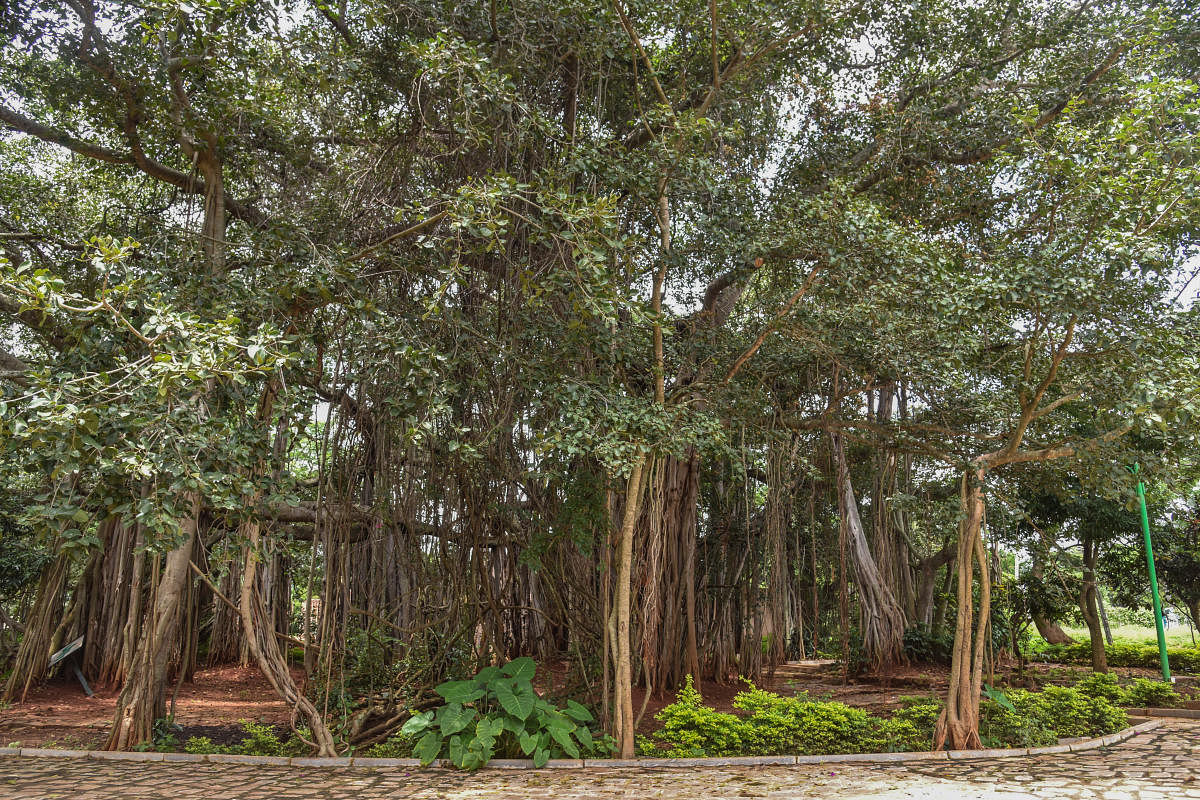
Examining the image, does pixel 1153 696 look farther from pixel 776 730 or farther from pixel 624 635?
pixel 624 635

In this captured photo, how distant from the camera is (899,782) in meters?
3.59

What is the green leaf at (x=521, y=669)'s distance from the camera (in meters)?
4.39

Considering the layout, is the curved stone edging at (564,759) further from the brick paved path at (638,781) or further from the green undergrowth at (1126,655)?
the green undergrowth at (1126,655)

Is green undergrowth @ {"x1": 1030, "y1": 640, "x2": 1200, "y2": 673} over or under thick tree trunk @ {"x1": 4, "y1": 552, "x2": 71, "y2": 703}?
under

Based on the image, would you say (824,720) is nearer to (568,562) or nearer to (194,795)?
(568,562)

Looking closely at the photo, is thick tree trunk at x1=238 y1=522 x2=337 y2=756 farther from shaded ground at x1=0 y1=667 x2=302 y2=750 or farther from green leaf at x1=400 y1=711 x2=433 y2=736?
shaded ground at x1=0 y1=667 x2=302 y2=750

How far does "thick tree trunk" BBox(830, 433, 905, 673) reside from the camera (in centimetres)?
774

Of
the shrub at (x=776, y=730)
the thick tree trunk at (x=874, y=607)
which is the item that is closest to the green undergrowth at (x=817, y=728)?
the shrub at (x=776, y=730)

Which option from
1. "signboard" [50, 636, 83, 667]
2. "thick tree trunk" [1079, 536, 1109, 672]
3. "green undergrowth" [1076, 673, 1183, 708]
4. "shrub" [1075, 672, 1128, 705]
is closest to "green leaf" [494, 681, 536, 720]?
"shrub" [1075, 672, 1128, 705]

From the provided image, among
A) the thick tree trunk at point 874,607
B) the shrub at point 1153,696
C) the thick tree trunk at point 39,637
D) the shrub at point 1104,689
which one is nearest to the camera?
the shrub at point 1104,689

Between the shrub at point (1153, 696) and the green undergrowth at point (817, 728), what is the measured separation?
1.32 meters

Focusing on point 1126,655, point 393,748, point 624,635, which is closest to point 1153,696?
point 1126,655

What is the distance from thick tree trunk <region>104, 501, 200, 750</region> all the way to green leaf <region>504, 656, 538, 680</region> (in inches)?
74.6

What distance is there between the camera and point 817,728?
14.3ft
